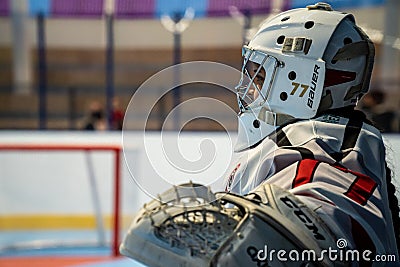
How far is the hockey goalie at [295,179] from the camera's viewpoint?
0.52 metres

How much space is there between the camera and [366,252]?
589 mm

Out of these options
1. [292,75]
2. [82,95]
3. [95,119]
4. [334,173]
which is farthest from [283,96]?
[82,95]

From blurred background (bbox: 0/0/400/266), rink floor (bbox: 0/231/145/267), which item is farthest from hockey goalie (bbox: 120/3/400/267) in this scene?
rink floor (bbox: 0/231/145/267)

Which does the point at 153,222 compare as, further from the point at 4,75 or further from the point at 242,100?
the point at 4,75

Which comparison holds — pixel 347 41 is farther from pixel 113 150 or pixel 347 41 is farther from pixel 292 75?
pixel 113 150

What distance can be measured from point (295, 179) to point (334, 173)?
40 mm

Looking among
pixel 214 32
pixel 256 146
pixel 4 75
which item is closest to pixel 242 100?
pixel 256 146

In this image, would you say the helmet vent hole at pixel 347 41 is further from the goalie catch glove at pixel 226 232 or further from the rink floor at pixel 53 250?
the rink floor at pixel 53 250

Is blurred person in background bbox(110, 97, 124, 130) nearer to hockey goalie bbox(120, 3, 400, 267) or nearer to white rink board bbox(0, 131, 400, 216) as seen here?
white rink board bbox(0, 131, 400, 216)

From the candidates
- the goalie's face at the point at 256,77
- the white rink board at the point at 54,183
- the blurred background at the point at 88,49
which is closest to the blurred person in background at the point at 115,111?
the blurred background at the point at 88,49

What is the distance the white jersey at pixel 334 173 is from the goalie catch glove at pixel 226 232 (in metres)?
0.03

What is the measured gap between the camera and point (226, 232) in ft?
1.72

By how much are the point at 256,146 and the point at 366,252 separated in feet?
0.54

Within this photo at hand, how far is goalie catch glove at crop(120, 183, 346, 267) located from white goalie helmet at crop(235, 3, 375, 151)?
0.57 ft
